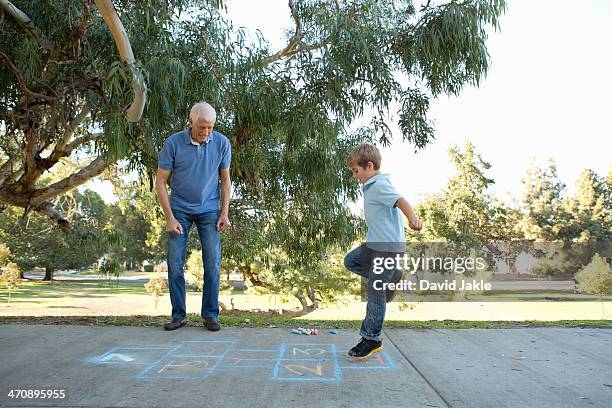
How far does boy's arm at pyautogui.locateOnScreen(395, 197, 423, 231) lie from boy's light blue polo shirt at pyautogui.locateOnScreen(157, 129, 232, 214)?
1.47m

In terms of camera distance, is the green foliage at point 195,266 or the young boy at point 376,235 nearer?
the young boy at point 376,235

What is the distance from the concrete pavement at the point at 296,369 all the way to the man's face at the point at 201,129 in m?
1.40

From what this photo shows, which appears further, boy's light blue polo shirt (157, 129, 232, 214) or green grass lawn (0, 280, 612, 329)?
green grass lawn (0, 280, 612, 329)

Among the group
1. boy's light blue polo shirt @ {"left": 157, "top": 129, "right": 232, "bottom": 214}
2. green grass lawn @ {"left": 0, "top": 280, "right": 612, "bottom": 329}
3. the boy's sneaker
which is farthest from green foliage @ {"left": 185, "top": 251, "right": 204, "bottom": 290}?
the boy's sneaker

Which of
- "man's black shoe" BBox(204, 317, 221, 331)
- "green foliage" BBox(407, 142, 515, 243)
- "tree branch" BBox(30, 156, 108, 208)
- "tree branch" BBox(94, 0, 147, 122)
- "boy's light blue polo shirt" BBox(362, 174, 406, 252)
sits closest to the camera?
"boy's light blue polo shirt" BBox(362, 174, 406, 252)

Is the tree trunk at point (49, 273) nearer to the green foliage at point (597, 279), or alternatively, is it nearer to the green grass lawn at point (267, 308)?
the green grass lawn at point (267, 308)

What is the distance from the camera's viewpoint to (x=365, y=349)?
303 centimetres

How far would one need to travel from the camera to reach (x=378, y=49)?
5.25 meters

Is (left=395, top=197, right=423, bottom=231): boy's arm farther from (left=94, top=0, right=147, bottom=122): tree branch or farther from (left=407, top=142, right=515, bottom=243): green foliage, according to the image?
(left=407, top=142, right=515, bottom=243): green foliage

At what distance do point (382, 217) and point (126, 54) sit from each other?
2812 millimetres

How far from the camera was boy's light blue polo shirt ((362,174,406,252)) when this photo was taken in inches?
124

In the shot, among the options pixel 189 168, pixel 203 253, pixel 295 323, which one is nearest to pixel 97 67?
pixel 189 168

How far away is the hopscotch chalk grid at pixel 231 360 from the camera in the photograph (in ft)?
8.83

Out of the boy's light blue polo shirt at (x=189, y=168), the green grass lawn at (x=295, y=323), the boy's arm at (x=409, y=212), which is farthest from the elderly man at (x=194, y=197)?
the boy's arm at (x=409, y=212)
